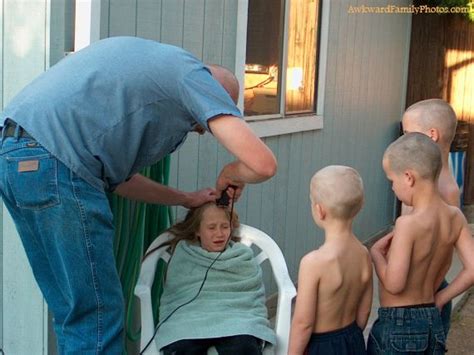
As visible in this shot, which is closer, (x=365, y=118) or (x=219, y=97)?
(x=219, y=97)

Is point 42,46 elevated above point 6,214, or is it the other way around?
point 42,46

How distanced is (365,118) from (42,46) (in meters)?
4.31

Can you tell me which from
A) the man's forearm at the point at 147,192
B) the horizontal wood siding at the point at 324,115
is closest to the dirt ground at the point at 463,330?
the horizontal wood siding at the point at 324,115

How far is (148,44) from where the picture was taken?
260cm

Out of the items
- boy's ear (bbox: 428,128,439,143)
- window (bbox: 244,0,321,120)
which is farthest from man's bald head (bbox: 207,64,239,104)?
window (bbox: 244,0,321,120)

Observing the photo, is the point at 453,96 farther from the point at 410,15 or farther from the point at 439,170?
the point at 439,170

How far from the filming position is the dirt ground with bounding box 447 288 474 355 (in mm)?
4973

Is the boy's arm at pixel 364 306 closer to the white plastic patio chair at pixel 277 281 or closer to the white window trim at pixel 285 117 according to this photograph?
the white plastic patio chair at pixel 277 281

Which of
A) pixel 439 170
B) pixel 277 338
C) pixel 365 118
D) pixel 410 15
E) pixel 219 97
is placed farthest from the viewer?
pixel 410 15

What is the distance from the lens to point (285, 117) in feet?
17.3

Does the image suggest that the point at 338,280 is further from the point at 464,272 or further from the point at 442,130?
the point at 442,130

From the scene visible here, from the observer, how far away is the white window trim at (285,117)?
4508 mm

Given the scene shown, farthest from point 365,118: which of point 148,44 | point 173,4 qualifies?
point 148,44

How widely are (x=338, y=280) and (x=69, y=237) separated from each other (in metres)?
0.98
